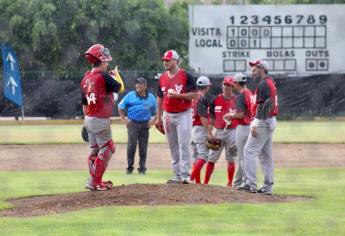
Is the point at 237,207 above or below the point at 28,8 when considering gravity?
below

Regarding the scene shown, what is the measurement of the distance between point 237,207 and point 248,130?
111 inches

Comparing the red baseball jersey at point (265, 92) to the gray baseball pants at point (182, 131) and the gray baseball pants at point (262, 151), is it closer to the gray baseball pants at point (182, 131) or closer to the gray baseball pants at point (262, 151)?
the gray baseball pants at point (262, 151)

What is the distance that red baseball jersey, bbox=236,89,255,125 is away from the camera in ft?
47.0

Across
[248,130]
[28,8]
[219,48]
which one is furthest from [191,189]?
[28,8]

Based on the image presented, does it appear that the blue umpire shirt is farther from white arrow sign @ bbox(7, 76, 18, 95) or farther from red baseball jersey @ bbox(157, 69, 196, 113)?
white arrow sign @ bbox(7, 76, 18, 95)

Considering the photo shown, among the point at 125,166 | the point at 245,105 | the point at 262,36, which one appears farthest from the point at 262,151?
the point at 262,36

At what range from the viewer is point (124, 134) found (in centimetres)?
3272

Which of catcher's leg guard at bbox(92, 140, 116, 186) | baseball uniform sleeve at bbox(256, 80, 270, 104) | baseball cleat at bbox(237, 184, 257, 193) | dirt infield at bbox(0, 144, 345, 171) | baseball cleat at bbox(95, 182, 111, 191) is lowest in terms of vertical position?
dirt infield at bbox(0, 144, 345, 171)

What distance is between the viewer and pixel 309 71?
42281 mm

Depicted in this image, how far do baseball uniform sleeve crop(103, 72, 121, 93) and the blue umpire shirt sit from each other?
6.08 m

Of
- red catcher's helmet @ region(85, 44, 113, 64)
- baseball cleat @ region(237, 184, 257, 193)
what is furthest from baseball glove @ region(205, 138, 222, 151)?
red catcher's helmet @ region(85, 44, 113, 64)

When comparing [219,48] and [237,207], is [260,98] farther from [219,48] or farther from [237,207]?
[219,48]

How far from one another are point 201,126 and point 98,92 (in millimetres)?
3224

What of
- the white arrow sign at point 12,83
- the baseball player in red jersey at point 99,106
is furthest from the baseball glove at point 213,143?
the white arrow sign at point 12,83
